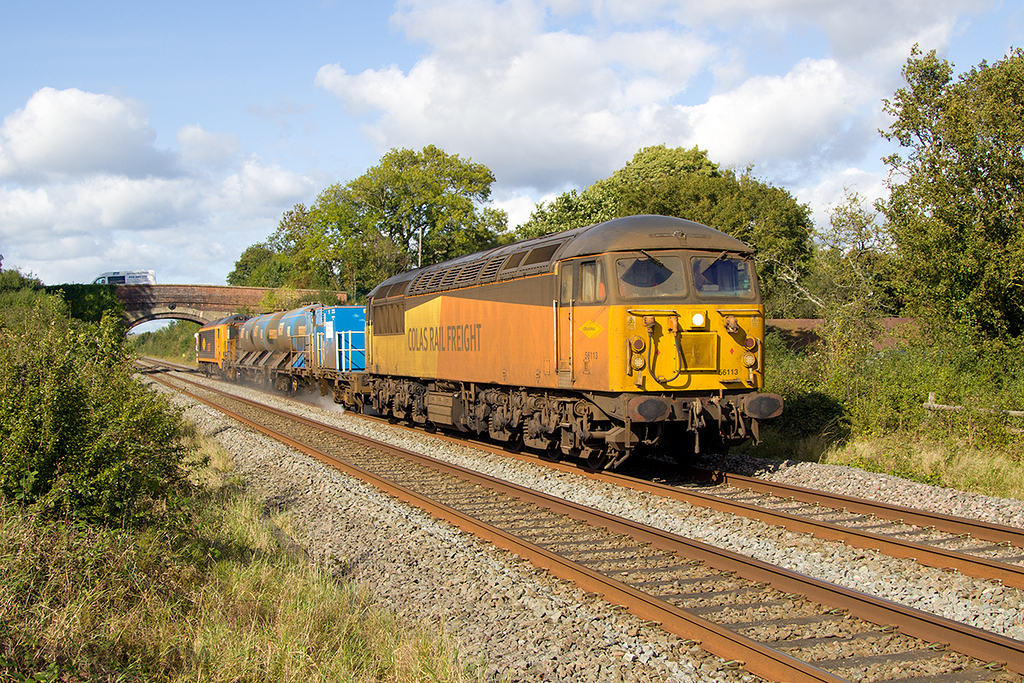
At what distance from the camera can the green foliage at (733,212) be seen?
2862cm

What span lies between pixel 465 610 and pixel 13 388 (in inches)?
187

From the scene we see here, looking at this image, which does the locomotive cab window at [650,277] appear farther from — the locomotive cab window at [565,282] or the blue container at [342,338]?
the blue container at [342,338]

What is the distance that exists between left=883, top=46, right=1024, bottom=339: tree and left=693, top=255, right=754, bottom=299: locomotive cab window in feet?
20.2

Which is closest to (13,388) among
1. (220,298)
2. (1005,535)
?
(1005,535)

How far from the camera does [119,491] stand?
7.38m

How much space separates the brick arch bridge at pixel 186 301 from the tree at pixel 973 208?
48.6m

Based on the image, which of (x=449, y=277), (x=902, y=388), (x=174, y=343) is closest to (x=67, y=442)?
(x=449, y=277)

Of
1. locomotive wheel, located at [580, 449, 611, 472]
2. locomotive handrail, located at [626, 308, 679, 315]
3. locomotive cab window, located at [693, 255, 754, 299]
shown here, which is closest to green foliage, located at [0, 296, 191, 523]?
locomotive wheel, located at [580, 449, 611, 472]

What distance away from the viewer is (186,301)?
63.6 m

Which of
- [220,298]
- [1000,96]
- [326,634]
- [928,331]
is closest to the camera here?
[326,634]

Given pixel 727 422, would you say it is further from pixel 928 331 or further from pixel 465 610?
pixel 928 331

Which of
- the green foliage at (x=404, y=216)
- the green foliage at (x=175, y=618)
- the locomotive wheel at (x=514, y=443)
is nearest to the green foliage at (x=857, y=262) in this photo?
the locomotive wheel at (x=514, y=443)

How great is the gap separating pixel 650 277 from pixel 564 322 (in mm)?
1450

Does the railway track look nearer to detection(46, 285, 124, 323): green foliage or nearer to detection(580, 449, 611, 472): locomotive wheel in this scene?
detection(580, 449, 611, 472): locomotive wheel
